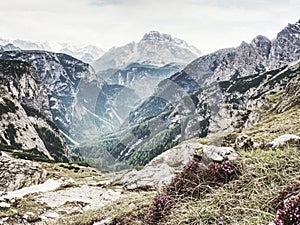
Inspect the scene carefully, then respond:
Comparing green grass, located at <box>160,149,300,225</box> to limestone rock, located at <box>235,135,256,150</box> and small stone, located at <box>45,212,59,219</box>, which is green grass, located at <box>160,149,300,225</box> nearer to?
limestone rock, located at <box>235,135,256,150</box>

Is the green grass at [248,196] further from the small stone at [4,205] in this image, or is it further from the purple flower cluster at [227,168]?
the small stone at [4,205]

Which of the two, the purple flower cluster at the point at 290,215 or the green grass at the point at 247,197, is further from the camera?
the green grass at the point at 247,197

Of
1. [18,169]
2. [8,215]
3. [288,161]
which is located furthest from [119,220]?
[18,169]

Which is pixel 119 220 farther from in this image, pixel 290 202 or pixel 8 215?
pixel 8 215

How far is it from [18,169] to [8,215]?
3861 centimetres

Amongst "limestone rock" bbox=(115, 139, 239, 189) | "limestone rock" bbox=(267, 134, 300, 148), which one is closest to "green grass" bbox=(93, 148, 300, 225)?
"limestone rock" bbox=(115, 139, 239, 189)

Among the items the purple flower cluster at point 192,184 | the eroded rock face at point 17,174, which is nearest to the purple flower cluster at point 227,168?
the purple flower cluster at point 192,184

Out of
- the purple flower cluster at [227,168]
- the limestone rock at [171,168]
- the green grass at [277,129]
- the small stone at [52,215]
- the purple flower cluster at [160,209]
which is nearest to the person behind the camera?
the purple flower cluster at [160,209]

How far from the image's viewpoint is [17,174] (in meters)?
52.3

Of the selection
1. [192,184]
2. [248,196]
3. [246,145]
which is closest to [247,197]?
[248,196]

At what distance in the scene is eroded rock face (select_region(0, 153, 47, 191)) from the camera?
50.1 metres

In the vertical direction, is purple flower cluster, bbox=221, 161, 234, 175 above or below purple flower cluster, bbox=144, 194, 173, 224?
above

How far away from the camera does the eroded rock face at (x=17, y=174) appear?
164ft

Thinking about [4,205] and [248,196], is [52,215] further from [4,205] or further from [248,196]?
[248,196]
